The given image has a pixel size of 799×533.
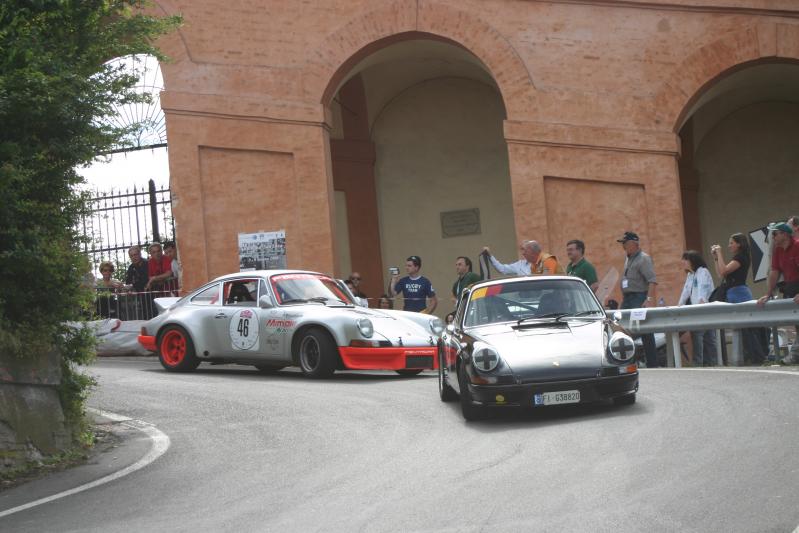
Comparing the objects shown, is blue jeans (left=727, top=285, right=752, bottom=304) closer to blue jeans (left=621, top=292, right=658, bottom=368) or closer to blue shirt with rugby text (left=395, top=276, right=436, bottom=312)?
blue jeans (left=621, top=292, right=658, bottom=368)

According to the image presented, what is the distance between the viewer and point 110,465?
923cm

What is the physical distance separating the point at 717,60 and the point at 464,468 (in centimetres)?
1488

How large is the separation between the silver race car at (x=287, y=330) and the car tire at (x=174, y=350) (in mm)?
14

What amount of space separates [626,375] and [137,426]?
4702mm

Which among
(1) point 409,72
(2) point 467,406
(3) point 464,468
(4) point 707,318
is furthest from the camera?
(1) point 409,72

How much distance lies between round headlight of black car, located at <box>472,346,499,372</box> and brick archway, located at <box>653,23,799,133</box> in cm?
1211

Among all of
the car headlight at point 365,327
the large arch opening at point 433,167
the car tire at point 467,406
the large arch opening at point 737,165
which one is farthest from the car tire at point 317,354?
the large arch opening at point 737,165

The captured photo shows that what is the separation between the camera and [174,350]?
16.4m

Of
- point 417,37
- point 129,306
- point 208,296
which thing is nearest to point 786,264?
point 208,296

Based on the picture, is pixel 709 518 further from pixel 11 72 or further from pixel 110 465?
pixel 11 72

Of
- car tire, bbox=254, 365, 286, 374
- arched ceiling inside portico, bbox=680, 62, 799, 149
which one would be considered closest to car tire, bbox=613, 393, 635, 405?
car tire, bbox=254, 365, 286, 374

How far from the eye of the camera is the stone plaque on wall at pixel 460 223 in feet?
95.0

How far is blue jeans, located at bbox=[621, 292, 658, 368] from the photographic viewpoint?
1527 cm

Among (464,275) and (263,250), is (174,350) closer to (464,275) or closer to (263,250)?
(464,275)
